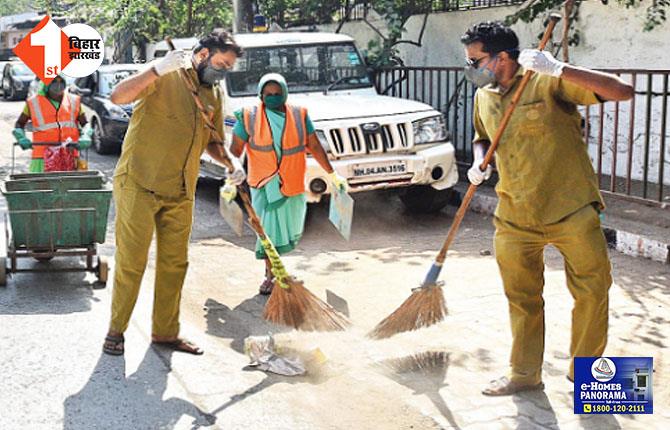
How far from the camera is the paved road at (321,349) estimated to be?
15.7 feet

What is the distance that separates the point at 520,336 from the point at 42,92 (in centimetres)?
557

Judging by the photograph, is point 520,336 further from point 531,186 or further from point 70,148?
point 70,148

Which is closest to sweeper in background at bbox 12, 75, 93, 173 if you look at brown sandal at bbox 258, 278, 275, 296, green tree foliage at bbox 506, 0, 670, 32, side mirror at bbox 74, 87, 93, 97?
brown sandal at bbox 258, 278, 275, 296

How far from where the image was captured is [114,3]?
18.5 metres

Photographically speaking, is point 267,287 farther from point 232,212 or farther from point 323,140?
point 323,140

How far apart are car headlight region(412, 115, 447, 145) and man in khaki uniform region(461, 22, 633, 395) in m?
4.51

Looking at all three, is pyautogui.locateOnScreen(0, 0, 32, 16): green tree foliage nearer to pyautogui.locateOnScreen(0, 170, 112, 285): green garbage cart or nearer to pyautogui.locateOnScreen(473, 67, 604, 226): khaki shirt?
pyautogui.locateOnScreen(0, 170, 112, 285): green garbage cart

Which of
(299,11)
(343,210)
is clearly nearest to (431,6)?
(299,11)

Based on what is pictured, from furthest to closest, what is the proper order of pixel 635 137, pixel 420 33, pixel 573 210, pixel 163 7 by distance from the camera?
1. pixel 163 7
2. pixel 420 33
3. pixel 635 137
4. pixel 573 210

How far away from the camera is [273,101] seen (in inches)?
279

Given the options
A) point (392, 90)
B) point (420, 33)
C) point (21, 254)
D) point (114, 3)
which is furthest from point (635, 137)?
point (114, 3)

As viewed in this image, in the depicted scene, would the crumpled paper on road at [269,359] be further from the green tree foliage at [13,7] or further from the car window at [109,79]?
the green tree foliage at [13,7]

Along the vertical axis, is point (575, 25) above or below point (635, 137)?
above

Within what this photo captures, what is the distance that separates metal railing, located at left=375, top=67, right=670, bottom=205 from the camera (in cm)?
902
